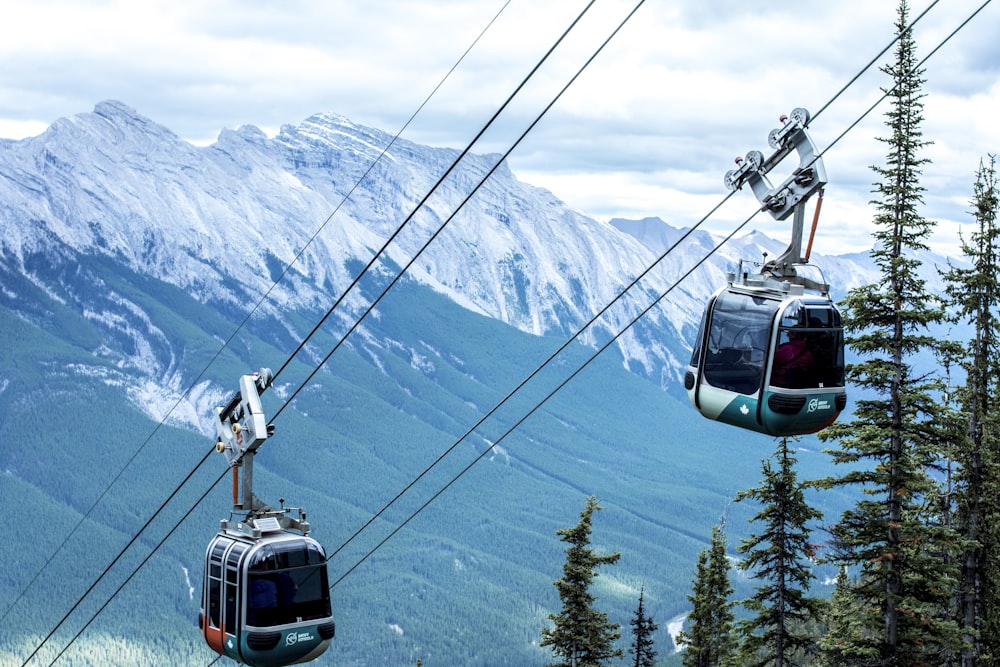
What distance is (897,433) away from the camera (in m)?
31.4

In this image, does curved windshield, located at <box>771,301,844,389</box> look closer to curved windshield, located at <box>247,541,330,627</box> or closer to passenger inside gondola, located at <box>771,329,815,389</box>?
passenger inside gondola, located at <box>771,329,815,389</box>

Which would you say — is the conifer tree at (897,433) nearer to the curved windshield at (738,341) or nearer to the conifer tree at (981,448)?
the conifer tree at (981,448)

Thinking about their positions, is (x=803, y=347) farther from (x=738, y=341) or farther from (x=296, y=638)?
(x=296, y=638)

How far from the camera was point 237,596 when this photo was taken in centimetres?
2333

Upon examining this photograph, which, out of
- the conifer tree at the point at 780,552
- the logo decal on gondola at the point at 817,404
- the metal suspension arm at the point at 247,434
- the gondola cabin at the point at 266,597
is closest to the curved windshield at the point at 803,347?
the logo decal on gondola at the point at 817,404

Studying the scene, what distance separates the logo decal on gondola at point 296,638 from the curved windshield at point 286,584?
246mm

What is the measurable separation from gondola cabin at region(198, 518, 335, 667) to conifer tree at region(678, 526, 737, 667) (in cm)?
3455

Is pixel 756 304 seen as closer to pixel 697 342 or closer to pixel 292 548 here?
pixel 697 342

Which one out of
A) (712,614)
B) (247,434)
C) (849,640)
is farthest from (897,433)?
(712,614)

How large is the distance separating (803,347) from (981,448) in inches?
750

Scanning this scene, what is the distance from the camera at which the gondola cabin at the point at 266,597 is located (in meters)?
23.3

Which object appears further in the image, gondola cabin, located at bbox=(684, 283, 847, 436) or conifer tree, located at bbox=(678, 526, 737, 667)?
conifer tree, located at bbox=(678, 526, 737, 667)

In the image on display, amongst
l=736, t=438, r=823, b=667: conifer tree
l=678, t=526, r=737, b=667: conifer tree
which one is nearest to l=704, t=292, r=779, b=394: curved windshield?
l=736, t=438, r=823, b=667: conifer tree

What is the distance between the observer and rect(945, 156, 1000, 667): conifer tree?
3672 cm
